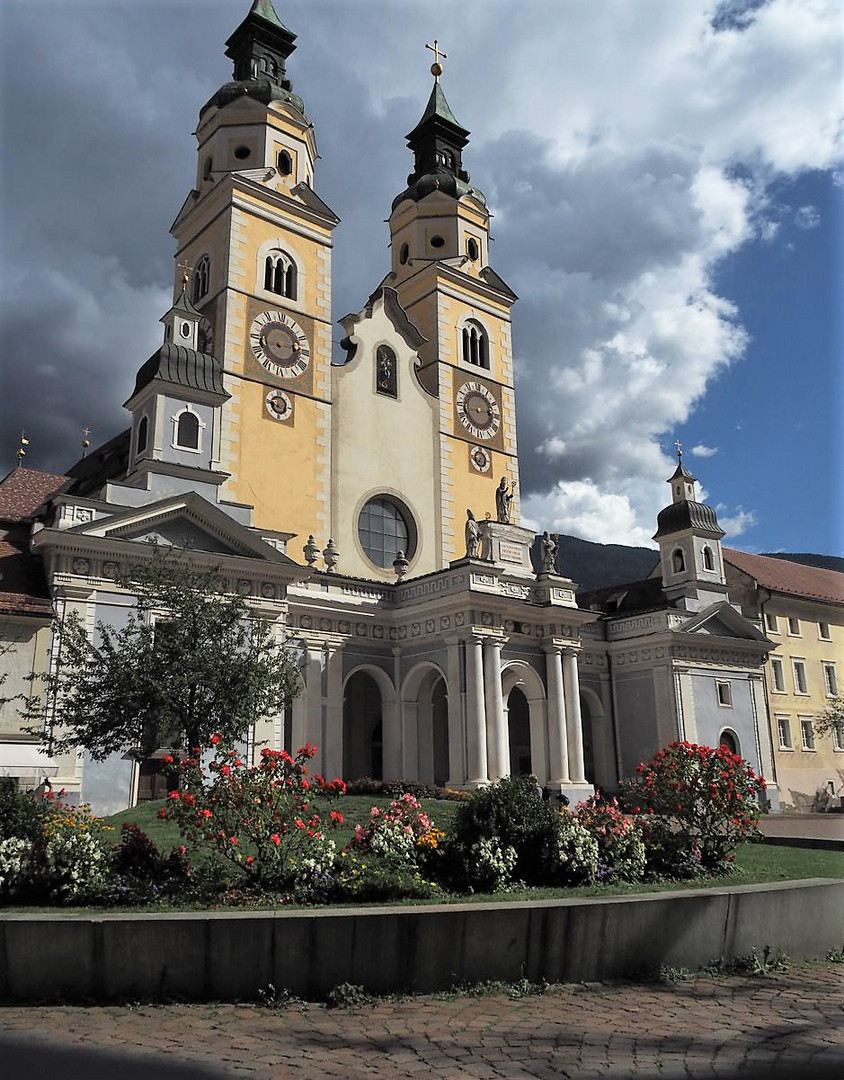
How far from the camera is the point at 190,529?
30078 millimetres

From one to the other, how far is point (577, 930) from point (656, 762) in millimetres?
6761

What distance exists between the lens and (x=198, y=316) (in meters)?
35.8

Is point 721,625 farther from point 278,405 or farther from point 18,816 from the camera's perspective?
point 18,816

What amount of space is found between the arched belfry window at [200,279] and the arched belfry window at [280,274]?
8.46ft

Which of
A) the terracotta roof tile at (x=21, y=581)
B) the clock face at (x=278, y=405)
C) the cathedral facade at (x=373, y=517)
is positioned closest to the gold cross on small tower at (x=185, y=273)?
the cathedral facade at (x=373, y=517)

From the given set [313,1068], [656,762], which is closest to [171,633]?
[656,762]

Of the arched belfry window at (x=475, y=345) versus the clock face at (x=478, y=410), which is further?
the arched belfry window at (x=475, y=345)

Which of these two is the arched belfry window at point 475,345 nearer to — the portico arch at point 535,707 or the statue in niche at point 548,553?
the statue in niche at point 548,553

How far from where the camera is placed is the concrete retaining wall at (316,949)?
9.02 m

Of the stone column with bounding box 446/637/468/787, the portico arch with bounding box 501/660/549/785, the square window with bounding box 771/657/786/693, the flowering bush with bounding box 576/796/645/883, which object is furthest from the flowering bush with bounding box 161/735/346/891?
the square window with bounding box 771/657/786/693

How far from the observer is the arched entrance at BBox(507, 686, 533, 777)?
140 feet

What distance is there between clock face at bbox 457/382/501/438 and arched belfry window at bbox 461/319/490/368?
175 centimetres

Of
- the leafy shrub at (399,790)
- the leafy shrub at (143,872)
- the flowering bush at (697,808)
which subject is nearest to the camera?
the leafy shrub at (143,872)

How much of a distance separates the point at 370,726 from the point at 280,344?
16447 millimetres
